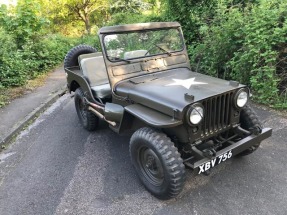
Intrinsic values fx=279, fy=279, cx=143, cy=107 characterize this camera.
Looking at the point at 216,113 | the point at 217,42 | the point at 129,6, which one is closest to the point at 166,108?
the point at 216,113

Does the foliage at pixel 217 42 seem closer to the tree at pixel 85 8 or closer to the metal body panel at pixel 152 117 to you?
the metal body panel at pixel 152 117

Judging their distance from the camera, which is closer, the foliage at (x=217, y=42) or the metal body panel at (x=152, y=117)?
the metal body panel at (x=152, y=117)

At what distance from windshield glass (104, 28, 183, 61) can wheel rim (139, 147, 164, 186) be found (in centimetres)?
137

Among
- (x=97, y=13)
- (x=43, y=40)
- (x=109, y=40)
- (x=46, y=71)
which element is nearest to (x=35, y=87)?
(x=46, y=71)

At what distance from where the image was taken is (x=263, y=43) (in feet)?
16.6

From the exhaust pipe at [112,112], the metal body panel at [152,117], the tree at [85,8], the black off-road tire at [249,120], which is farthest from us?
the tree at [85,8]

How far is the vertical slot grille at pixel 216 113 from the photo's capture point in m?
2.95

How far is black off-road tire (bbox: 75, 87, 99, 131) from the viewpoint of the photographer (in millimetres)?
4709

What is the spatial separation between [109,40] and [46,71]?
6762 millimetres

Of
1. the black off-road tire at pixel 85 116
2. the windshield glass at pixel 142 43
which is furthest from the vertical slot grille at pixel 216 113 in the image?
the black off-road tire at pixel 85 116

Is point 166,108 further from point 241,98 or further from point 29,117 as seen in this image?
point 29,117

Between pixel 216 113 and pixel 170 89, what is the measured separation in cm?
58

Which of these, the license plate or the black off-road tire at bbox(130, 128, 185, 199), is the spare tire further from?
the license plate

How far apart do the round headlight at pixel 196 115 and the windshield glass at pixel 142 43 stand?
1.44 metres
